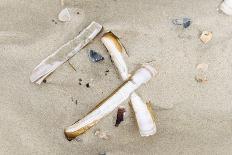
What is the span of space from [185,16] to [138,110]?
26.0 inches

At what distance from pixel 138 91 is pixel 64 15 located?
667 millimetres

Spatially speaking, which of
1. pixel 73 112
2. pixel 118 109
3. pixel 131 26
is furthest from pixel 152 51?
pixel 73 112

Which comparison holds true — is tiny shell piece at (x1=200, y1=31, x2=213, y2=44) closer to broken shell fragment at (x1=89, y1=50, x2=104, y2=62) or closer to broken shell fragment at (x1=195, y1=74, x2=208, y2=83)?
broken shell fragment at (x1=195, y1=74, x2=208, y2=83)

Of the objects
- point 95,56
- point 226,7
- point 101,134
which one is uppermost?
point 226,7

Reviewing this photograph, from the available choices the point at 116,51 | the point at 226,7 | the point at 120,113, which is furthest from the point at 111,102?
the point at 226,7

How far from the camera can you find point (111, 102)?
2896 mm

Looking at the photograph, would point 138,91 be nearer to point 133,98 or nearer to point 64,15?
point 133,98

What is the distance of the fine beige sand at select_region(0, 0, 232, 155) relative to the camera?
9.64ft

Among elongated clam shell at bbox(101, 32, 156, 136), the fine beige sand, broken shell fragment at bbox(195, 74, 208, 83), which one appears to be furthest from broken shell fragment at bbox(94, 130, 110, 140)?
broken shell fragment at bbox(195, 74, 208, 83)

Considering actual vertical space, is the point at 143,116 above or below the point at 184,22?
below

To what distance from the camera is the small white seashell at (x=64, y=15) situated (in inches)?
118

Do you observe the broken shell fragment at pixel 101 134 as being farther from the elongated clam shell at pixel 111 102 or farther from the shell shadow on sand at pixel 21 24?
the shell shadow on sand at pixel 21 24

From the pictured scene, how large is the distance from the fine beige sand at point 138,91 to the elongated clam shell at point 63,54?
1.5 inches

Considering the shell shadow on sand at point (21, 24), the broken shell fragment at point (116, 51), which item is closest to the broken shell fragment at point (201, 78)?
the broken shell fragment at point (116, 51)
